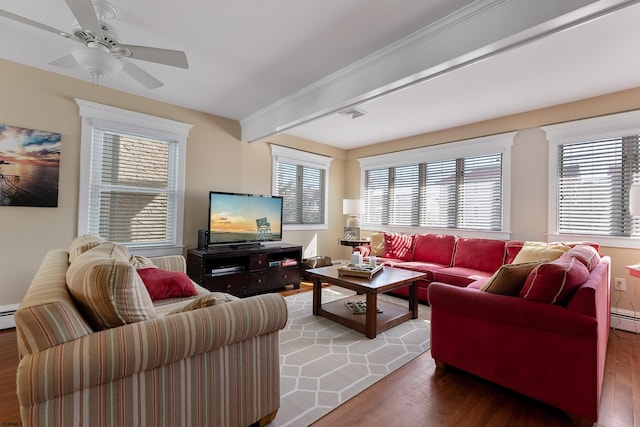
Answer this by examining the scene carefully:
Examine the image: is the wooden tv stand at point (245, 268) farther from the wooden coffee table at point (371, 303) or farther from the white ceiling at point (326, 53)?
the white ceiling at point (326, 53)

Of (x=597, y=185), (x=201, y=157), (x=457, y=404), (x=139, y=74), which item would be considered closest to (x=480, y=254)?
(x=597, y=185)

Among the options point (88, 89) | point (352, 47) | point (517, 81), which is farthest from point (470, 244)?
point (88, 89)

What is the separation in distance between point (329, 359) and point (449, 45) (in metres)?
2.54

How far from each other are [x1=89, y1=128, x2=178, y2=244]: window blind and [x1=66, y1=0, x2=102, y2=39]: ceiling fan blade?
1.93m

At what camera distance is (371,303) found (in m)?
2.75

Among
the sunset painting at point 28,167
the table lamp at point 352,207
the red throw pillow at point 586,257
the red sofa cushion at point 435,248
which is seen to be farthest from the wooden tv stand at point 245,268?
the red throw pillow at point 586,257

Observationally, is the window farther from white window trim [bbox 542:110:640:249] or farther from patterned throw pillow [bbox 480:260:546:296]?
patterned throw pillow [bbox 480:260:546:296]

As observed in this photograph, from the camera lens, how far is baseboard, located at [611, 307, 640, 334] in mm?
3020

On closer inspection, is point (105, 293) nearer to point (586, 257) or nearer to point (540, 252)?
point (586, 257)

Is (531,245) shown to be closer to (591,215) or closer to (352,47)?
(591,215)

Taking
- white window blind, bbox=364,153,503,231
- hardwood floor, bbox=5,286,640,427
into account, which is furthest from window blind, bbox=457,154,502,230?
hardwood floor, bbox=5,286,640,427

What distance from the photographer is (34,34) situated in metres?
2.36

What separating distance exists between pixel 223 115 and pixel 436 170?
11.4ft

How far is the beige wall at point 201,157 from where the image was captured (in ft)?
9.38
